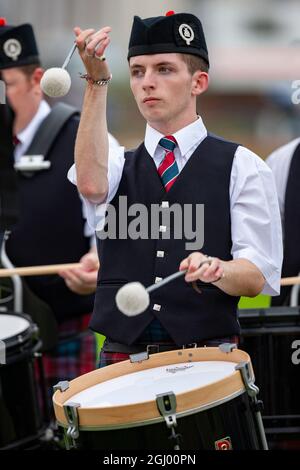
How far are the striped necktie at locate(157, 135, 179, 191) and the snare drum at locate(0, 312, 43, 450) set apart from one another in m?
1.19

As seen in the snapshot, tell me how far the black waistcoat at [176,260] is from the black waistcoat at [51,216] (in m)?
2.04

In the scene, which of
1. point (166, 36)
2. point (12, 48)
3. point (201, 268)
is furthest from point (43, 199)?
point (201, 268)

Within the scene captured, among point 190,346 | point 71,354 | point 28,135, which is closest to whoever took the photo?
point 190,346

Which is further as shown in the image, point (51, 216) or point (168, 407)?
point (51, 216)

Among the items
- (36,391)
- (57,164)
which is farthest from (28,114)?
(36,391)

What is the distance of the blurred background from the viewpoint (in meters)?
23.0

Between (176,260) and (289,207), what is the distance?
1797 mm

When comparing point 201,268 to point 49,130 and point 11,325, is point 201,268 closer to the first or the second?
point 11,325

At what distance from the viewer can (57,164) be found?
5957 mm

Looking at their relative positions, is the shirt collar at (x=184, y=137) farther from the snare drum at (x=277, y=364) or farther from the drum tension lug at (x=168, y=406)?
the snare drum at (x=277, y=364)

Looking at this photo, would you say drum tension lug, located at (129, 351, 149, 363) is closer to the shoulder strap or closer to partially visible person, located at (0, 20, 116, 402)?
partially visible person, located at (0, 20, 116, 402)

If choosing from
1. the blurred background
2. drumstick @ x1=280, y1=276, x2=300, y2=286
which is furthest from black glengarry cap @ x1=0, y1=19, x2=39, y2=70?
the blurred background

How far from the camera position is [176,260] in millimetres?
3822

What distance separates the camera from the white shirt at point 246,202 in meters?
3.77
